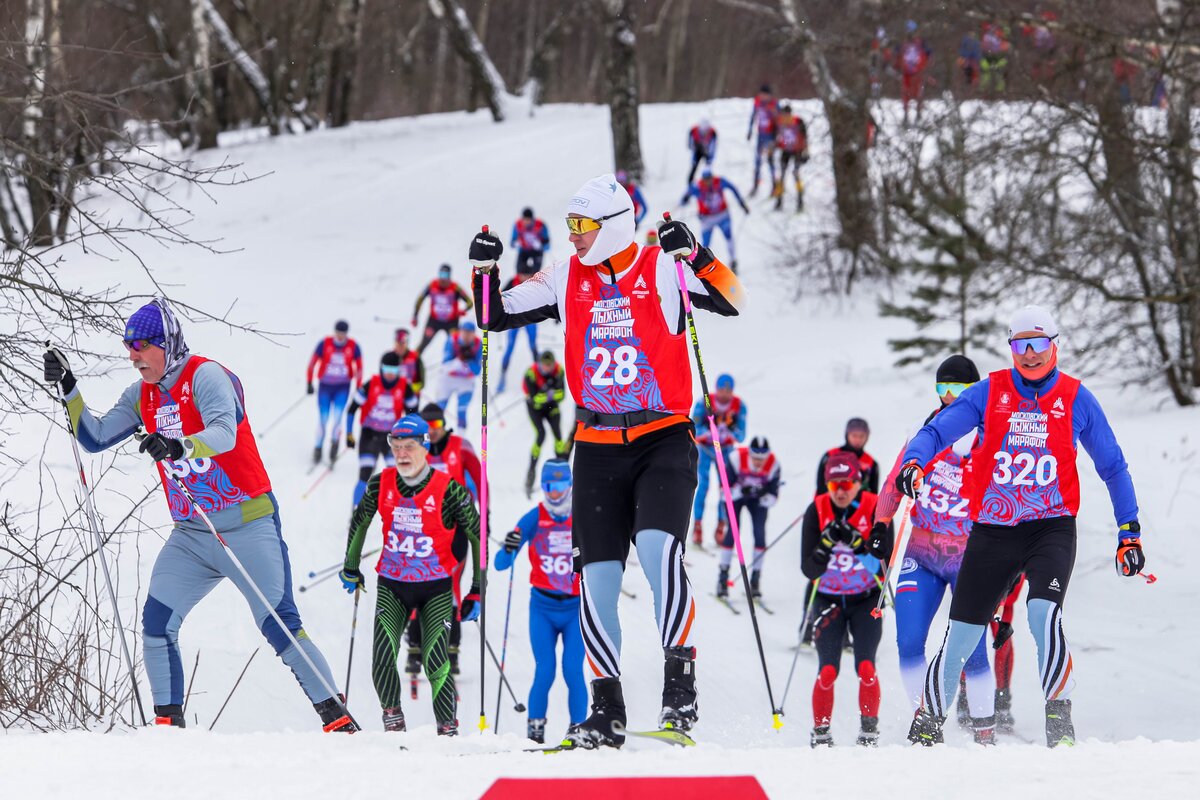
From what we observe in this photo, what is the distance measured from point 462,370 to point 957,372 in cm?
793

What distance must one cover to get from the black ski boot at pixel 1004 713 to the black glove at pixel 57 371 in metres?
5.61

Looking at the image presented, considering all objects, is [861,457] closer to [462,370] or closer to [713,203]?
[462,370]

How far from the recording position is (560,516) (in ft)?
25.5

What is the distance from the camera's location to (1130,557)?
5219 mm

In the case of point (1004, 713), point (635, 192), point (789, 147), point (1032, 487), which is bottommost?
point (1004, 713)

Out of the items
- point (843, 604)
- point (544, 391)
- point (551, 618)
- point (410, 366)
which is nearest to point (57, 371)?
point (551, 618)

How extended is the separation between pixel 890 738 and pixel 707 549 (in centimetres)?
454

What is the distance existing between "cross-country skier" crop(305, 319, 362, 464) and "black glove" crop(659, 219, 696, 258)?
960 centimetres

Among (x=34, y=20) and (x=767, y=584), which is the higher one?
(x=34, y=20)

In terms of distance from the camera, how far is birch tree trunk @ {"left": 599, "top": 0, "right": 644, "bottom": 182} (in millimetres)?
22516

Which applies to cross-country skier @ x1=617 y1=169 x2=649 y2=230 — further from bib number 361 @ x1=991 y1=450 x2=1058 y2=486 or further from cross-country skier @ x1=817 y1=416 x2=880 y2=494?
bib number 361 @ x1=991 y1=450 x2=1058 y2=486

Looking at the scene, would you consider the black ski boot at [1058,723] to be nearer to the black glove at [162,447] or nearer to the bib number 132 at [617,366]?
the bib number 132 at [617,366]

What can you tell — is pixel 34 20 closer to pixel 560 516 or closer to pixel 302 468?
pixel 302 468

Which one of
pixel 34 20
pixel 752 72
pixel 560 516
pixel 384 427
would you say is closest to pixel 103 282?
pixel 34 20
